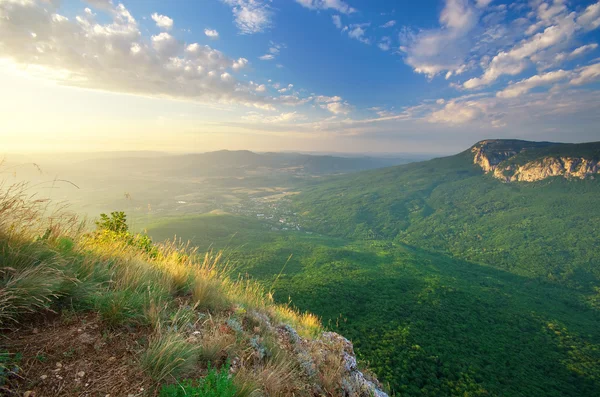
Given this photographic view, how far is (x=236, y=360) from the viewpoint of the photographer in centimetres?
365

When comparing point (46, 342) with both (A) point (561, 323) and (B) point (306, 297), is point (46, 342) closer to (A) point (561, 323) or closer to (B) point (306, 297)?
(B) point (306, 297)

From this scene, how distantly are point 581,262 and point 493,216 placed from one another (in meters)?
54.9

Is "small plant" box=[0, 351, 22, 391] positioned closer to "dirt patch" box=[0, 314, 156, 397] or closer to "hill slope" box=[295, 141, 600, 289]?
"dirt patch" box=[0, 314, 156, 397]

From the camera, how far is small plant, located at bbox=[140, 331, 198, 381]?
9.06 feet

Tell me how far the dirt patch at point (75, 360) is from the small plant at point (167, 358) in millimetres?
103

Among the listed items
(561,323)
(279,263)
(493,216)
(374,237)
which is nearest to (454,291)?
(561,323)

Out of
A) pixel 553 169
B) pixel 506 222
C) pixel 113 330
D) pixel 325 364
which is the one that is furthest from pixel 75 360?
pixel 553 169

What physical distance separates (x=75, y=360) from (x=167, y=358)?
2.96ft

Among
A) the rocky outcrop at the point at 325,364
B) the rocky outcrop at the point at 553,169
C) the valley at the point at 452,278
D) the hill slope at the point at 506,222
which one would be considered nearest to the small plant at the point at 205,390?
the rocky outcrop at the point at 325,364

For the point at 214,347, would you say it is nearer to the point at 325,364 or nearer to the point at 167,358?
the point at 167,358

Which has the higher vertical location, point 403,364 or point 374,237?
point 403,364

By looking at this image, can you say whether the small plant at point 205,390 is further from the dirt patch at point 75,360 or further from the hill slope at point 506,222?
the hill slope at point 506,222

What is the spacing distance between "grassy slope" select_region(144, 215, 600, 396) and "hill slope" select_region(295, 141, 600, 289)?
26.2 metres

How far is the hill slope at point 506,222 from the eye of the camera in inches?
4232
